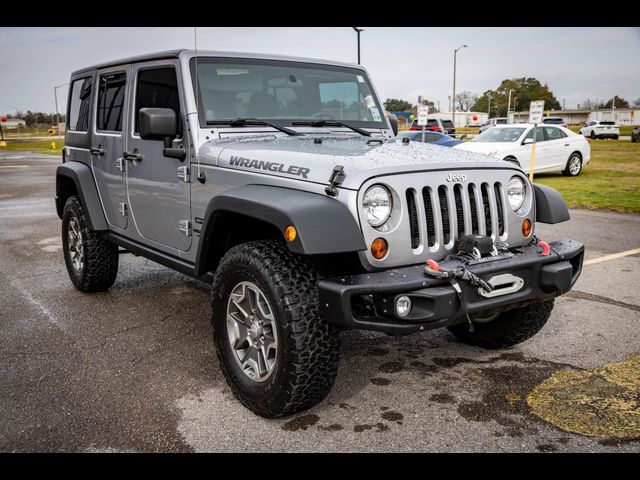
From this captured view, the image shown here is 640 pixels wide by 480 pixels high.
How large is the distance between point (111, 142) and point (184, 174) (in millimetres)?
1333

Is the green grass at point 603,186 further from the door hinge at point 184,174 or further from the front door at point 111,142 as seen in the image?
the door hinge at point 184,174

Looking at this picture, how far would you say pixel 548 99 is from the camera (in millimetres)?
114125

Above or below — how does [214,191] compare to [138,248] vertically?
above

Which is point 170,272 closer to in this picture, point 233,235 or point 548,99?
point 233,235

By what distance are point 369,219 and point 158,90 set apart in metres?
2.19

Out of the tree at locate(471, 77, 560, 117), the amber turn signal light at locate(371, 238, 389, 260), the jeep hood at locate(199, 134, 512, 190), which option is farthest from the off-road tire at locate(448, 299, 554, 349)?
the tree at locate(471, 77, 560, 117)

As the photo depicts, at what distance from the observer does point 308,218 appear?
277 cm

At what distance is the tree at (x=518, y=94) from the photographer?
112125 mm

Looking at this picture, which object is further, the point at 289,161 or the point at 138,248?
the point at 138,248

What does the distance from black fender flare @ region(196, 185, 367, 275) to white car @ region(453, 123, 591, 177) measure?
42.5 ft

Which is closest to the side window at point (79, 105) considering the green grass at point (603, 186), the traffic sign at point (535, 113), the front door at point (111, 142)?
the front door at point (111, 142)

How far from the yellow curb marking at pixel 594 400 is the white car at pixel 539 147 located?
1194 centimetres

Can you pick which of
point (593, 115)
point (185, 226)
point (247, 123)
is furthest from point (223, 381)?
point (593, 115)
